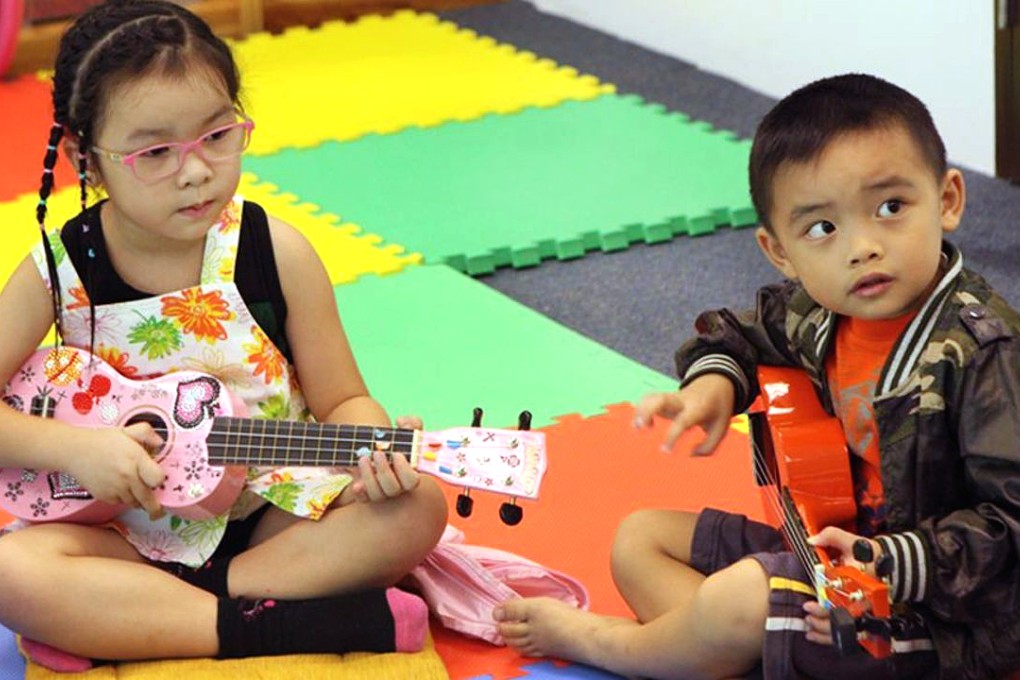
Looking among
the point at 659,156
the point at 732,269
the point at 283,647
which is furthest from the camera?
the point at 659,156

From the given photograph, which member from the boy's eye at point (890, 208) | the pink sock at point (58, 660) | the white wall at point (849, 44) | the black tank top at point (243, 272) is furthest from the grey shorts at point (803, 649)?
the white wall at point (849, 44)

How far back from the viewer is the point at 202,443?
2.05 m

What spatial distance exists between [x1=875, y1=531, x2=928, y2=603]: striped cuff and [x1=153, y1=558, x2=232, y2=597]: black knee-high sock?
78cm

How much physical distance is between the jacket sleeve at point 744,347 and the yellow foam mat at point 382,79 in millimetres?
2117

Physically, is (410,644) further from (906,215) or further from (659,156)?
(659,156)

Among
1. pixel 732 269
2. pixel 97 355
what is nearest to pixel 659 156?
pixel 732 269

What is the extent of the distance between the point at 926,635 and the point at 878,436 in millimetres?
209

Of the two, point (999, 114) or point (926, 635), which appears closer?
point (926, 635)

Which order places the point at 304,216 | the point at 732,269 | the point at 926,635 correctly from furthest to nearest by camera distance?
the point at 304,216
the point at 732,269
the point at 926,635

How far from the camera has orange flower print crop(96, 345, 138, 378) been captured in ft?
7.04

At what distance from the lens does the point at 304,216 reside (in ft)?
12.0

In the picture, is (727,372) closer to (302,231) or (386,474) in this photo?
(386,474)

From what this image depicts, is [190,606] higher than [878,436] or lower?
lower

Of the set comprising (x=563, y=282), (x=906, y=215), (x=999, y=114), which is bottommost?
(x=563, y=282)
